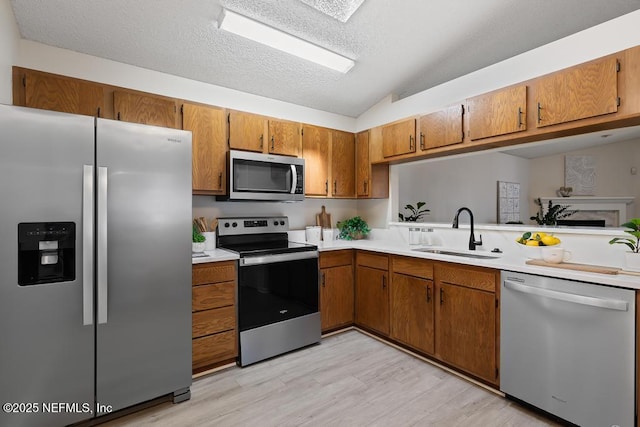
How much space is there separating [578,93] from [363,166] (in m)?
2.05

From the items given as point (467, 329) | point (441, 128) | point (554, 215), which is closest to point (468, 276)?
point (467, 329)

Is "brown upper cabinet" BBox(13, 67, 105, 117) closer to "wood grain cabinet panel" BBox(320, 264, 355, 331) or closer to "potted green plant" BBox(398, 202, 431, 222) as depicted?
"wood grain cabinet panel" BBox(320, 264, 355, 331)

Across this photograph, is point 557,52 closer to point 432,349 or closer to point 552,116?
point 552,116

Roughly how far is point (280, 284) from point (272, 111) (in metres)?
1.84

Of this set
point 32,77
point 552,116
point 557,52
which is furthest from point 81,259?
point 557,52

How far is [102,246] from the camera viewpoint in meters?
1.75

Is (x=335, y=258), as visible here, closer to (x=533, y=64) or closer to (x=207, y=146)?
(x=207, y=146)

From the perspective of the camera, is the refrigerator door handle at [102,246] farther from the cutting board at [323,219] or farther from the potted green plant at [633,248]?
the potted green plant at [633,248]

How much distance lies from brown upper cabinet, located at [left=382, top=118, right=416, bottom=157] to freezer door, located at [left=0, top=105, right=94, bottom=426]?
8.53ft

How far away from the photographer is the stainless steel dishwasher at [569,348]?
1.60 metres

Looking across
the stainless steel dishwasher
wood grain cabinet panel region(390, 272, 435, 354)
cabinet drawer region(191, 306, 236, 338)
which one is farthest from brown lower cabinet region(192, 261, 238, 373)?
the stainless steel dishwasher

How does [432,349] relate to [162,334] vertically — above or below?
below

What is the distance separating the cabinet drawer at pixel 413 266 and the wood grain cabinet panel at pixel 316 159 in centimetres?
117

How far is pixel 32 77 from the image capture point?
2.15 metres
